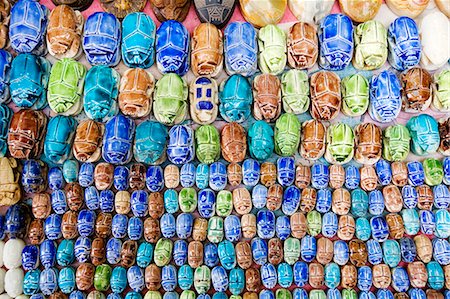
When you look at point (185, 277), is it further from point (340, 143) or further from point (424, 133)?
point (424, 133)

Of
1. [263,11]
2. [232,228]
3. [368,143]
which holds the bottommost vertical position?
[232,228]

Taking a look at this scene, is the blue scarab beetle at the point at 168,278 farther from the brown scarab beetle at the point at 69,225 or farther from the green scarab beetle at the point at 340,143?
the green scarab beetle at the point at 340,143

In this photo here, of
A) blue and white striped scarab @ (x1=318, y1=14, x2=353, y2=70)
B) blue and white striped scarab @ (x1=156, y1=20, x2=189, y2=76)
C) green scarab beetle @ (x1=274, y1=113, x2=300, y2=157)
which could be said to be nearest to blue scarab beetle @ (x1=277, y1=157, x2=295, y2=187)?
green scarab beetle @ (x1=274, y1=113, x2=300, y2=157)

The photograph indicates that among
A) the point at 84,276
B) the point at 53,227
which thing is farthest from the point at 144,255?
the point at 53,227

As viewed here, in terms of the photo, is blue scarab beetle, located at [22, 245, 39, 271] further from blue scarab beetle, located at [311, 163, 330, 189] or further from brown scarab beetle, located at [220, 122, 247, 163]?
blue scarab beetle, located at [311, 163, 330, 189]

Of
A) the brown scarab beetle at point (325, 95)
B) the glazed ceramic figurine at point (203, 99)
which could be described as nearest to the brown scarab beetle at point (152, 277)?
the glazed ceramic figurine at point (203, 99)
